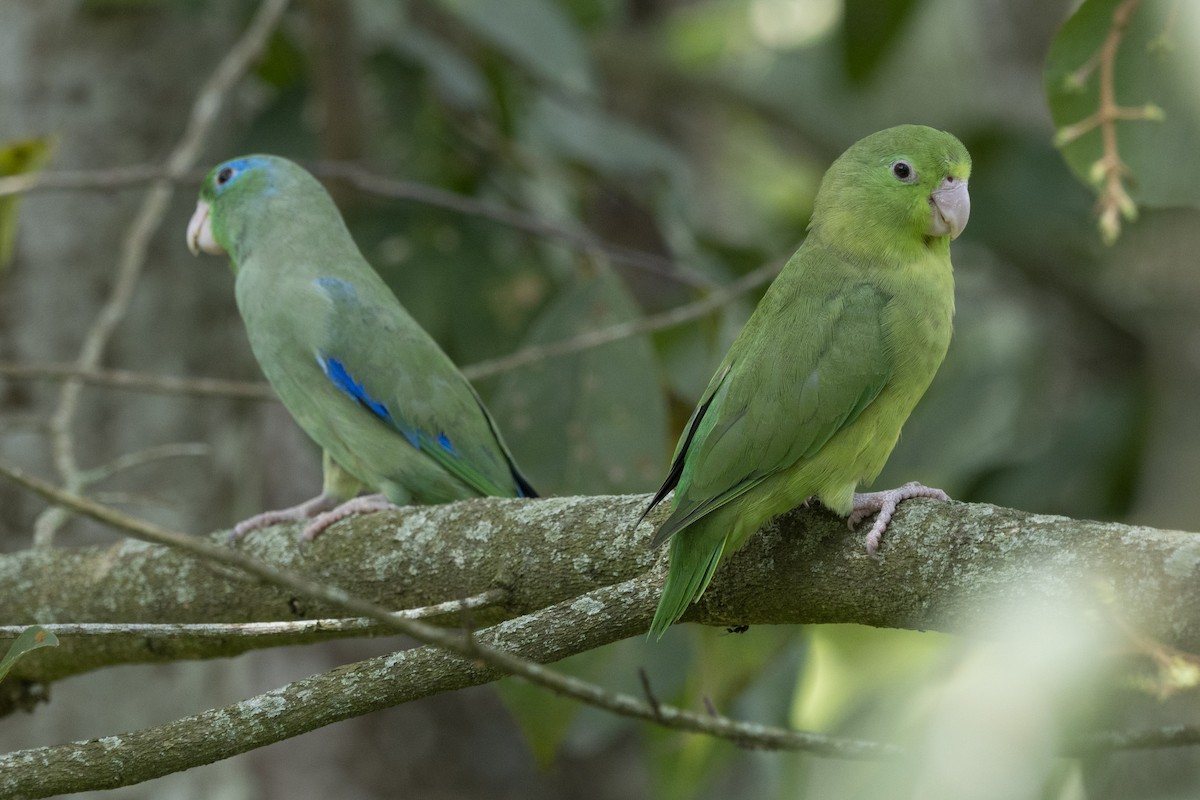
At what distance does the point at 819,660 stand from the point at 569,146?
2503 mm

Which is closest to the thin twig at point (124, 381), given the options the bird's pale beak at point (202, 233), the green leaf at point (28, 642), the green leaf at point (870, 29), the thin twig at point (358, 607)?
the bird's pale beak at point (202, 233)

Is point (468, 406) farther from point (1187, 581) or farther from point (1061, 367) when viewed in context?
point (1061, 367)

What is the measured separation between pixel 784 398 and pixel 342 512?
1.30m

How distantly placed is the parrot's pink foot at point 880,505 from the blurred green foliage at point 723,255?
80 centimetres

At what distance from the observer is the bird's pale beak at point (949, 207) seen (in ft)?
9.34

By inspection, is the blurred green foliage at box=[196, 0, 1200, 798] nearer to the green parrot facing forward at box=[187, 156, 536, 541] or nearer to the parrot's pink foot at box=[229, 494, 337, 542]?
the green parrot facing forward at box=[187, 156, 536, 541]

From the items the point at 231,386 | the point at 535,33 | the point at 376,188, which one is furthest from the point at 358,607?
the point at 535,33

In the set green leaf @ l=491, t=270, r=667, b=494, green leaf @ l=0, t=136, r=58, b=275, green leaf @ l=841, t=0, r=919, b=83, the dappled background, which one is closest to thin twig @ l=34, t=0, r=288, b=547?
the dappled background

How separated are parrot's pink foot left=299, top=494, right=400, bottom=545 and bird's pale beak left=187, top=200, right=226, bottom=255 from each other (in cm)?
103

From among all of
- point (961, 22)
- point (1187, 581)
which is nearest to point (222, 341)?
point (1187, 581)

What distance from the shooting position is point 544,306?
17.6 feet

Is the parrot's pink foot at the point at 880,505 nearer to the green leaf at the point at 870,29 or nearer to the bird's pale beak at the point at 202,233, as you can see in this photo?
the bird's pale beak at the point at 202,233

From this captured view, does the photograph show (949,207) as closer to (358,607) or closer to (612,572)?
(612,572)

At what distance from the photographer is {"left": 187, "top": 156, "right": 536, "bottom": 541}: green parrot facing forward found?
11.9 feet
